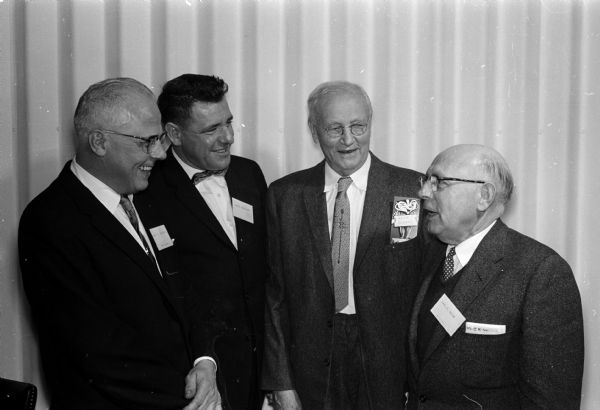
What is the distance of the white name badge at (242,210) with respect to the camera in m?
2.88

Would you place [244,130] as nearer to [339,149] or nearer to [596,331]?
[339,149]

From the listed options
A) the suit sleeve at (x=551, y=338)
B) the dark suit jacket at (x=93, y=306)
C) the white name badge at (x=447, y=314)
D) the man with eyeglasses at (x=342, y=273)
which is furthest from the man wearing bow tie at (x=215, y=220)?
the suit sleeve at (x=551, y=338)

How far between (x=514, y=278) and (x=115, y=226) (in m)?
1.33

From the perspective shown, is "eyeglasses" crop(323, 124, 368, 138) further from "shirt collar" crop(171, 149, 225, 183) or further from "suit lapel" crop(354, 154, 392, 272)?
"shirt collar" crop(171, 149, 225, 183)

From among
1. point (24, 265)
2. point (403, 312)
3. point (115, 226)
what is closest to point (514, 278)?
point (403, 312)

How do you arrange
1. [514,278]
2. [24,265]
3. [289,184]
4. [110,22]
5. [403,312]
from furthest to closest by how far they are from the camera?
[110,22], [289,184], [403,312], [514,278], [24,265]

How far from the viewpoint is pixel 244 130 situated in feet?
11.6

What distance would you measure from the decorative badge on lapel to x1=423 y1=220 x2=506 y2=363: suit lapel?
1.30 feet

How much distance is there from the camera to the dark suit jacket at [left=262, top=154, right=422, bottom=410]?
2.64 meters

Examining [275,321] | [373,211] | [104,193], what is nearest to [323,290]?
[275,321]

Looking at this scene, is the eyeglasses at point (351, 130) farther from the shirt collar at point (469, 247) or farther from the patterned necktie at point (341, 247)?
the shirt collar at point (469, 247)

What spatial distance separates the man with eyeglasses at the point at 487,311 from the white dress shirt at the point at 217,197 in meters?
0.89

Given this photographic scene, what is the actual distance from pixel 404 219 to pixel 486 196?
0.45 m

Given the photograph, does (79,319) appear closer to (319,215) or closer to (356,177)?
(319,215)
